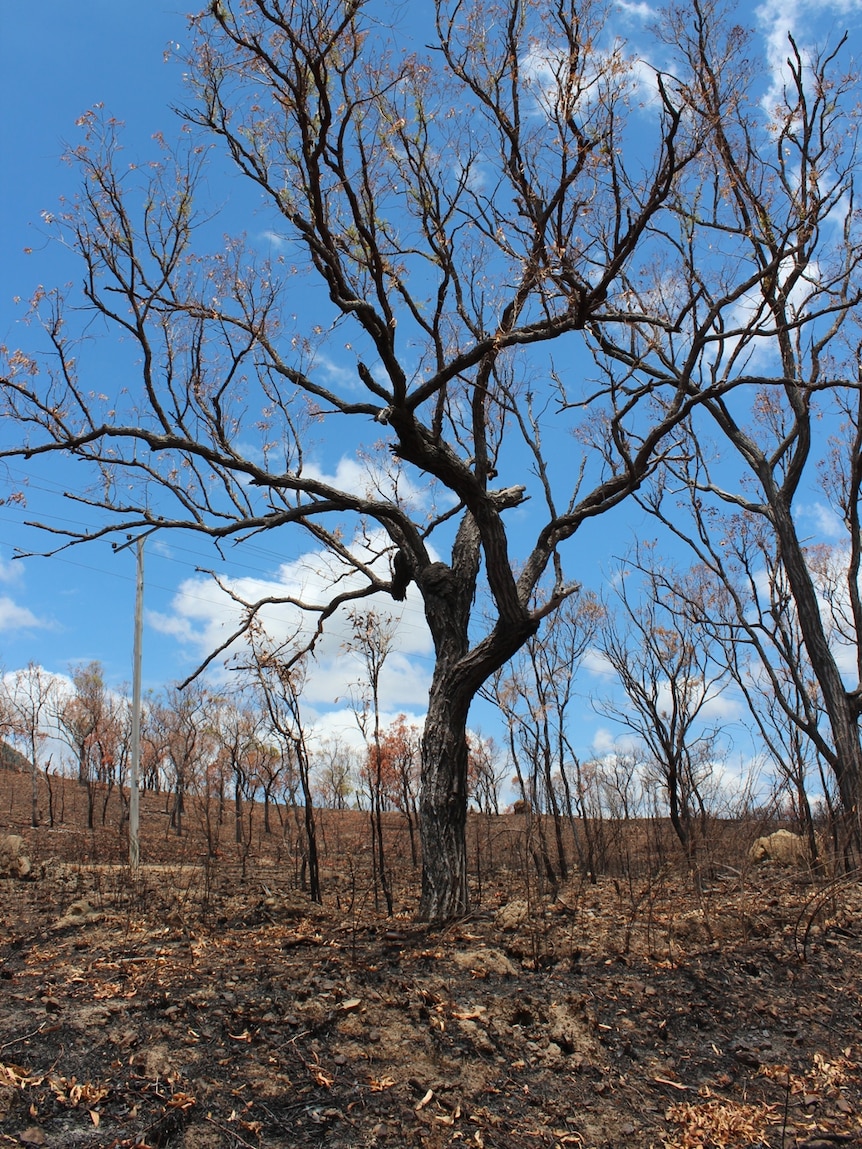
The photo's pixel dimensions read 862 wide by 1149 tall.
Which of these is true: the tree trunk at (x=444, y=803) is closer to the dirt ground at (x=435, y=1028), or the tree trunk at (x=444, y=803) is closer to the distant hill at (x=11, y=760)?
the dirt ground at (x=435, y=1028)

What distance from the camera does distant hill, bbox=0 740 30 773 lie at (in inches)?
1689

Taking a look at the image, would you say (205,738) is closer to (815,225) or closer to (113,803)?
(113,803)

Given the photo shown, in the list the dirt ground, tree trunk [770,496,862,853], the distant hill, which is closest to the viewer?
the dirt ground

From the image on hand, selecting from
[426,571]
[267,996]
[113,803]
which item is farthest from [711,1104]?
[113,803]

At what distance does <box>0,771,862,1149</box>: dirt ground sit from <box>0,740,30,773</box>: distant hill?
4155cm

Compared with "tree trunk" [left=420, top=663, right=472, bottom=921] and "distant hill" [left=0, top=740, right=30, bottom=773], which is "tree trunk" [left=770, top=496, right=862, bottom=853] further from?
"distant hill" [left=0, top=740, right=30, bottom=773]

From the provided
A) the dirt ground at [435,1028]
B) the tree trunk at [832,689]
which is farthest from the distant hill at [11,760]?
the tree trunk at [832,689]

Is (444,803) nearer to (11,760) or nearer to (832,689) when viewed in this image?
(832,689)

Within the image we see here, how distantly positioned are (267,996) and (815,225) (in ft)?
29.9

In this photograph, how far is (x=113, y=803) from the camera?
3316 cm

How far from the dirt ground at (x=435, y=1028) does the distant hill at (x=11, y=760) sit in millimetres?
41554

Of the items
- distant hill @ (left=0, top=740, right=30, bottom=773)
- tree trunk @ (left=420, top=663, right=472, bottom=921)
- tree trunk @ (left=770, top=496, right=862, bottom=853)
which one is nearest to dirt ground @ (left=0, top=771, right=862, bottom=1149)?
tree trunk @ (left=420, top=663, right=472, bottom=921)

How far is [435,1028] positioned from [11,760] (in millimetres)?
48740

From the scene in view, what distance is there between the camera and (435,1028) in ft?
14.1
